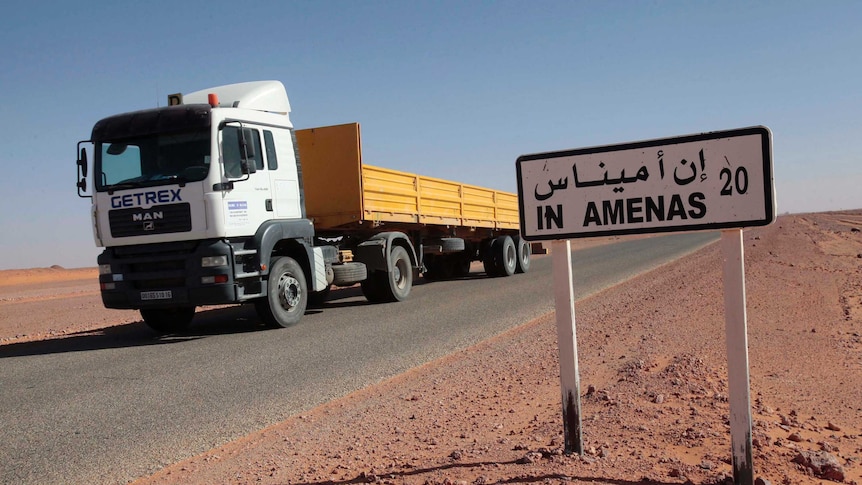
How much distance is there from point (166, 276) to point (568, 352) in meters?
7.62

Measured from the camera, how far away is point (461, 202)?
18.1m

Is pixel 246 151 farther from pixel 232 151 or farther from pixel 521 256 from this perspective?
pixel 521 256

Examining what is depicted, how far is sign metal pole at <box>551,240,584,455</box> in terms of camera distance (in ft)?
12.3

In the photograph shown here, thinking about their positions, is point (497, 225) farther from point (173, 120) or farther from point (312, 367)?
point (312, 367)

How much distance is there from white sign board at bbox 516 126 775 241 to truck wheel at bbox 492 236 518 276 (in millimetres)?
16679

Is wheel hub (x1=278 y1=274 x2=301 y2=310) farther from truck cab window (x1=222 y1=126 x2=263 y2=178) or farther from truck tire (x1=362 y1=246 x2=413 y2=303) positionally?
truck tire (x1=362 y1=246 x2=413 y2=303)

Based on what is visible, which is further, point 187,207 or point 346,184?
point 346,184

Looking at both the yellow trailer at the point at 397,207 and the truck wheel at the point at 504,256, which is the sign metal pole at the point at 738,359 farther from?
the truck wheel at the point at 504,256

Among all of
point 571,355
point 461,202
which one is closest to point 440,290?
point 461,202

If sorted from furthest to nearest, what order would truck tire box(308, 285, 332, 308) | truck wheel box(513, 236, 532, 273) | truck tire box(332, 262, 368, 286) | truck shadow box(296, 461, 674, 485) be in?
1. truck wheel box(513, 236, 532, 273)
2. truck tire box(308, 285, 332, 308)
3. truck tire box(332, 262, 368, 286)
4. truck shadow box(296, 461, 674, 485)

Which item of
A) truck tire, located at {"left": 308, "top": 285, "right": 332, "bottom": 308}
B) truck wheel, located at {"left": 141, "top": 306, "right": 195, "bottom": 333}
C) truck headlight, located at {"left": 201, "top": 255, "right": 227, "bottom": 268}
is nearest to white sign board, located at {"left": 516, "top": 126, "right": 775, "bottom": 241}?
truck headlight, located at {"left": 201, "top": 255, "right": 227, "bottom": 268}

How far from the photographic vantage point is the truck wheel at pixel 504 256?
67.0 ft

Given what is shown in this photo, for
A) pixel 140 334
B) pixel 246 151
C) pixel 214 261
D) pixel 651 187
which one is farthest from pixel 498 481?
pixel 140 334

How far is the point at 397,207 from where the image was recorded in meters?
14.5
